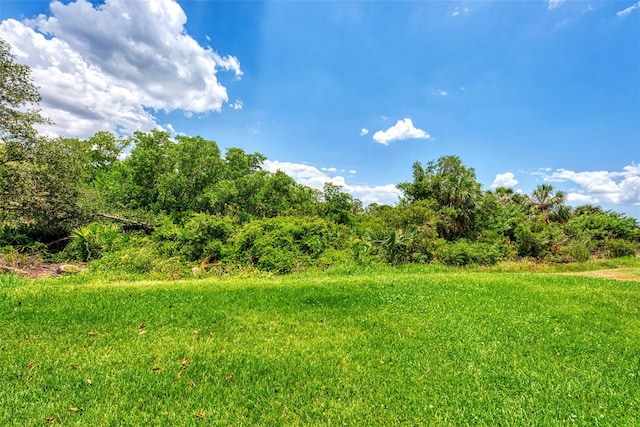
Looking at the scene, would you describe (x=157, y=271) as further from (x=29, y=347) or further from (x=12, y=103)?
(x=12, y=103)

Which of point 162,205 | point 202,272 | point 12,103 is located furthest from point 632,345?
point 162,205

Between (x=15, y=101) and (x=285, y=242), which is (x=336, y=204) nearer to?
(x=285, y=242)

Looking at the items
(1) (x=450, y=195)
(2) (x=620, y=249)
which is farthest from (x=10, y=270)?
(2) (x=620, y=249)

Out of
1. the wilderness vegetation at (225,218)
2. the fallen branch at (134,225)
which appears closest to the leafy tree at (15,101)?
the wilderness vegetation at (225,218)

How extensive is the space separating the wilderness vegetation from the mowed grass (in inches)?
226

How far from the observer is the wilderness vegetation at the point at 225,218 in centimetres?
1241

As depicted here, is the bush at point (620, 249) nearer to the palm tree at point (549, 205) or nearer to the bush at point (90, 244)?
the palm tree at point (549, 205)

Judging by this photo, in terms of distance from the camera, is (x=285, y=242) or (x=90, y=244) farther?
(x=285, y=242)

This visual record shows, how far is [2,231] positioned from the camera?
13.8 metres

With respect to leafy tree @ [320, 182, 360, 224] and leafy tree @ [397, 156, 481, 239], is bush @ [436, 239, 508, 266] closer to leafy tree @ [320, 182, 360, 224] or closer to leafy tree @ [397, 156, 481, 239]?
leafy tree @ [397, 156, 481, 239]

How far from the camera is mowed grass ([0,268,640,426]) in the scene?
3445 mm

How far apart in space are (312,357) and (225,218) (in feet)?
40.5

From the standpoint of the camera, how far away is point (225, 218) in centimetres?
1595

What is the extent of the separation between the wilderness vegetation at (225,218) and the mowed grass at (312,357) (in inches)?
226
